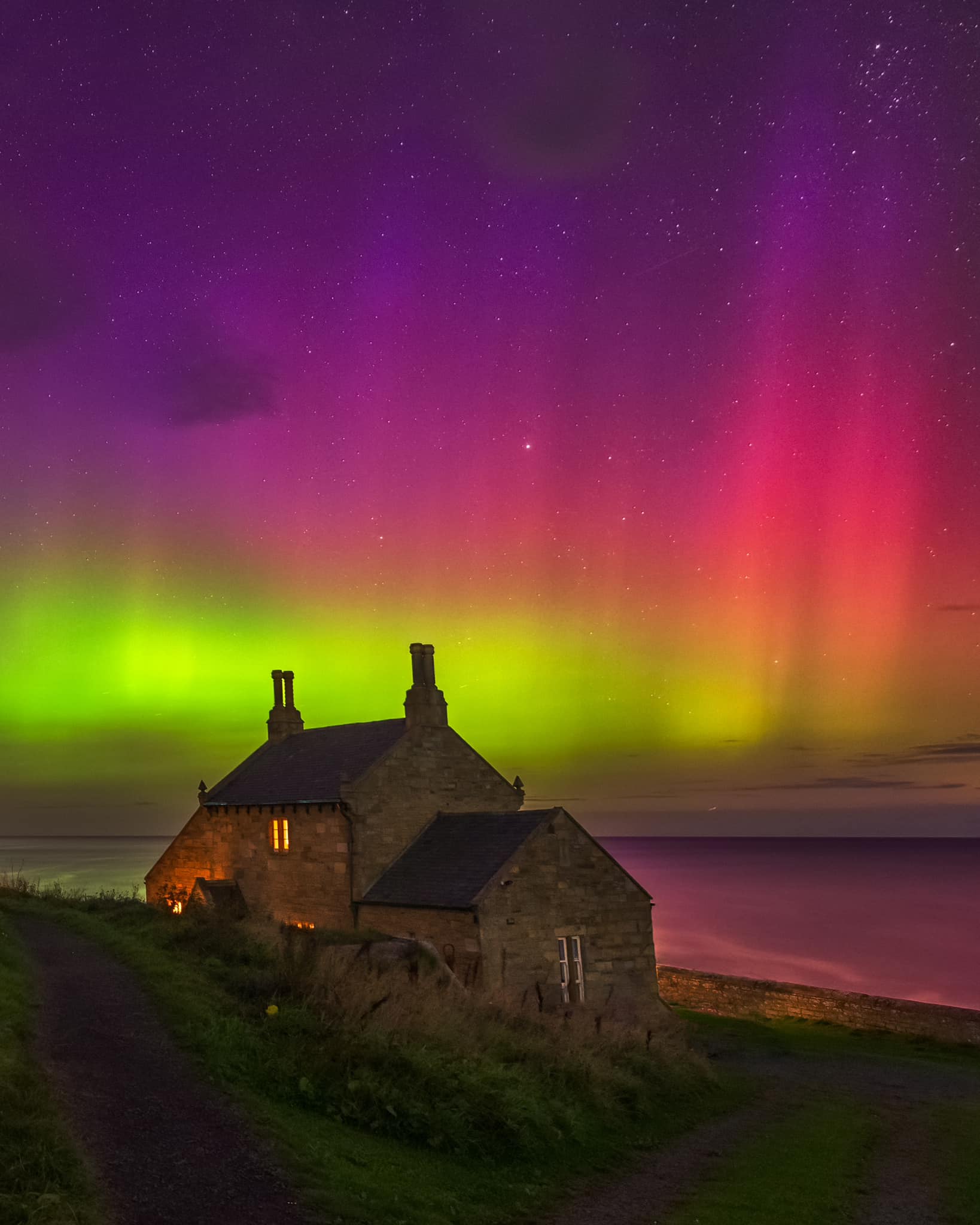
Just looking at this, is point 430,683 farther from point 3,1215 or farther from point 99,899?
point 3,1215

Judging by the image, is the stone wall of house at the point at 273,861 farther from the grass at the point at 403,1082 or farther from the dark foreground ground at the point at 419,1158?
the grass at the point at 403,1082

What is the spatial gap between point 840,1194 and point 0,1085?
44.5 ft

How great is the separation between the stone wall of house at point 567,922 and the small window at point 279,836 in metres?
11.3

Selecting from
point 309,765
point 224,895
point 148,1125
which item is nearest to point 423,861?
point 309,765

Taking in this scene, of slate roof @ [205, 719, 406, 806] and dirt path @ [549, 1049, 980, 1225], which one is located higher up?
slate roof @ [205, 719, 406, 806]

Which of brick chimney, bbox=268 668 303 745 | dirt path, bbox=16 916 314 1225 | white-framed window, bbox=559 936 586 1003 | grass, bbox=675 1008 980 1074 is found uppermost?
brick chimney, bbox=268 668 303 745

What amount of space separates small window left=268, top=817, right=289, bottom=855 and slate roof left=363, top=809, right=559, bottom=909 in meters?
5.19

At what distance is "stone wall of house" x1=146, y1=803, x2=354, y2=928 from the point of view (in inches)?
1353

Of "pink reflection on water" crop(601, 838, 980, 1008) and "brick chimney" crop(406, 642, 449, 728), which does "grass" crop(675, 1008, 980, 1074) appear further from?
"pink reflection on water" crop(601, 838, 980, 1008)

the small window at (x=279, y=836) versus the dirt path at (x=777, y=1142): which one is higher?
the small window at (x=279, y=836)

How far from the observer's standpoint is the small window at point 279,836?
36969 mm

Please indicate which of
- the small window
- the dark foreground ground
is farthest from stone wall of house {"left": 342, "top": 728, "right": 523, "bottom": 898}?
the dark foreground ground

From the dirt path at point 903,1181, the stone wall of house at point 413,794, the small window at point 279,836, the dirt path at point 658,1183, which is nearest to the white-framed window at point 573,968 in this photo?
the stone wall of house at point 413,794

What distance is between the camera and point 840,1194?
53.9 feet
